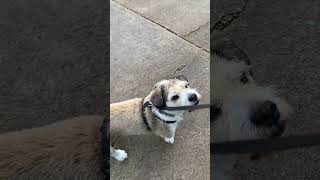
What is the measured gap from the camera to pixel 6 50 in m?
4.30

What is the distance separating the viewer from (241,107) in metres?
2.73

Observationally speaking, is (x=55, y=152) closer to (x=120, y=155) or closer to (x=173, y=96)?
(x=173, y=96)

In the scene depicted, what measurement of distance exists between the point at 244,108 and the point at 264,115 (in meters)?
0.13

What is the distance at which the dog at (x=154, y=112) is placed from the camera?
3.20 m

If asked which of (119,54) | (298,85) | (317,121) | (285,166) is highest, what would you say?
(119,54)

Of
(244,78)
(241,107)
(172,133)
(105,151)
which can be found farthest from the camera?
(172,133)

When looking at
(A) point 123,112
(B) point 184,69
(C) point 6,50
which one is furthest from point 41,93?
(B) point 184,69

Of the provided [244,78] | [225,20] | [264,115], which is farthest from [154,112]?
[225,20]

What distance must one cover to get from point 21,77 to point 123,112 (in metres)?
1.32

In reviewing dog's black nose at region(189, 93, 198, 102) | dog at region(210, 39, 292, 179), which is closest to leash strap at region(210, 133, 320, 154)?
dog at region(210, 39, 292, 179)

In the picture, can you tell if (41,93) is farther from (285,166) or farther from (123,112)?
(285,166)

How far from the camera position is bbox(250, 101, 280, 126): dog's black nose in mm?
2672

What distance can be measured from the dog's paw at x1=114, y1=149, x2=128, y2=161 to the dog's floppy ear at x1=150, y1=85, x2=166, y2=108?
588 mm

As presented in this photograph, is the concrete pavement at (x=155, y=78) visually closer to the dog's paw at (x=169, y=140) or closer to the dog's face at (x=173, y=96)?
the dog's paw at (x=169, y=140)
